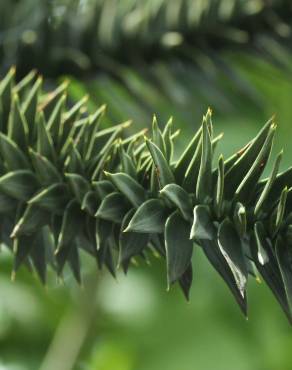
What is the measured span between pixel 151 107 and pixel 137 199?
1.37 feet

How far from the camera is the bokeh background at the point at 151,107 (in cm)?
103

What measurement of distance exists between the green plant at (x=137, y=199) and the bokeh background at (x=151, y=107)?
8 cm

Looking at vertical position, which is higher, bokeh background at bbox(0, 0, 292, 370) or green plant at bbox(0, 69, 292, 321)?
bokeh background at bbox(0, 0, 292, 370)

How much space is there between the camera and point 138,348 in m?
1.72

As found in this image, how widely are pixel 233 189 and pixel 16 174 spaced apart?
191mm

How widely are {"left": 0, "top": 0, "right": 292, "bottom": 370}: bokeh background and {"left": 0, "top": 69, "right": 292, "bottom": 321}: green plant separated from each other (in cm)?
8

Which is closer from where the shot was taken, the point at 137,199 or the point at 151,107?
the point at 137,199

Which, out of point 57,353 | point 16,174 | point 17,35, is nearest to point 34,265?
point 16,174

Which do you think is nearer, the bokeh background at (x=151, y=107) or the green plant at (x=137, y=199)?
the green plant at (x=137, y=199)

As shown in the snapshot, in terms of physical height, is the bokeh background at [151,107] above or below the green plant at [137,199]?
above

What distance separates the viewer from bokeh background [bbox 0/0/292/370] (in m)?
1.03

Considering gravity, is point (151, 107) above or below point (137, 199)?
above

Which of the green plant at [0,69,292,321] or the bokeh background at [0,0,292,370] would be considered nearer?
the green plant at [0,69,292,321]

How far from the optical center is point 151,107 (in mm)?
1036
